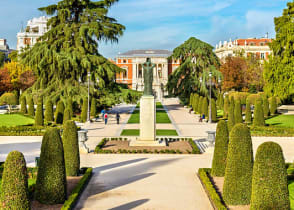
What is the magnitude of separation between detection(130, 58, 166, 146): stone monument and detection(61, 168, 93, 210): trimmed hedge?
5.43 meters

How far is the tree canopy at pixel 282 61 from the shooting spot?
30.4m

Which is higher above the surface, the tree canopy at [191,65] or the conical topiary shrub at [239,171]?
the tree canopy at [191,65]

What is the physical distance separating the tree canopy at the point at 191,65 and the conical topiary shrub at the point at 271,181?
125 ft

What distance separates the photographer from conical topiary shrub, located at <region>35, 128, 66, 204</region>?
7.77 meters

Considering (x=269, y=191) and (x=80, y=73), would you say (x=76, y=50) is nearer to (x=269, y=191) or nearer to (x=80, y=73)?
(x=80, y=73)

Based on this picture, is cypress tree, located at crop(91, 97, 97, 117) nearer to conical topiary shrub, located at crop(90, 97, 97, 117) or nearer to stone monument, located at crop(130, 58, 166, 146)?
conical topiary shrub, located at crop(90, 97, 97, 117)

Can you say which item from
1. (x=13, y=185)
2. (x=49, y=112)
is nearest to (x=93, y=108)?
(x=49, y=112)

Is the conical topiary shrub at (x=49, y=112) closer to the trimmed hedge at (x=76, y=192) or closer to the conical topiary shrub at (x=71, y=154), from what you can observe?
the trimmed hedge at (x=76, y=192)

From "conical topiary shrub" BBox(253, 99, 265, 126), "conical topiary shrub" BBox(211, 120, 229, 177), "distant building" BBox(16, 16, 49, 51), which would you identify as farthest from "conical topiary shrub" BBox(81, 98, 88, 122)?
"distant building" BBox(16, 16, 49, 51)

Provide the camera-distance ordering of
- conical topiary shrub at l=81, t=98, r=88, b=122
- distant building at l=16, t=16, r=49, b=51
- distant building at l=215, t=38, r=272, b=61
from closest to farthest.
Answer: conical topiary shrub at l=81, t=98, r=88, b=122 → distant building at l=215, t=38, r=272, b=61 → distant building at l=16, t=16, r=49, b=51

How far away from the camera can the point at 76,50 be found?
101 ft

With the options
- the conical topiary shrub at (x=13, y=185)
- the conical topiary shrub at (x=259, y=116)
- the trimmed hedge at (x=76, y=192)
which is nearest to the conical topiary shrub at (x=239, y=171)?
the trimmed hedge at (x=76, y=192)

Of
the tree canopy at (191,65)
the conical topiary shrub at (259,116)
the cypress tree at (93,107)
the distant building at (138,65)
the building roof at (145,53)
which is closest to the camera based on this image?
the conical topiary shrub at (259,116)

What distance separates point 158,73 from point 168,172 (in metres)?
79.4
